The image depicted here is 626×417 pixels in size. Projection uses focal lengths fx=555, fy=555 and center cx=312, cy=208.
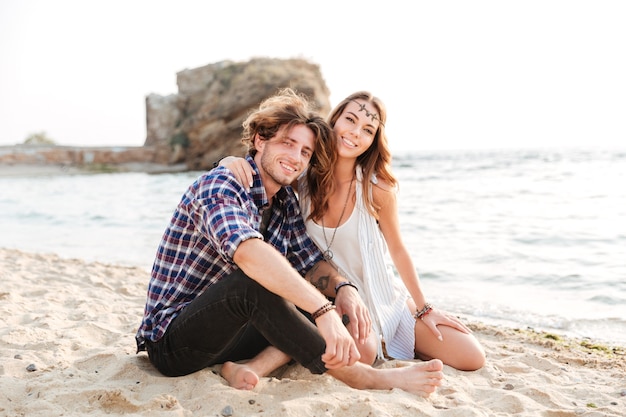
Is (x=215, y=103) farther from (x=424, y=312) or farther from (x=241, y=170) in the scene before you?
(x=241, y=170)

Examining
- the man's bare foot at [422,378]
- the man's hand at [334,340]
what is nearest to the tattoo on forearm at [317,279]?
the man's bare foot at [422,378]

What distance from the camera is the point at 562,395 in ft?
9.76

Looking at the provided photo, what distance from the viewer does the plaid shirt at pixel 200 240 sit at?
7.91 ft

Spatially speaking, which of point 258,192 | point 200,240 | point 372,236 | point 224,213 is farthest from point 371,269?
point 224,213

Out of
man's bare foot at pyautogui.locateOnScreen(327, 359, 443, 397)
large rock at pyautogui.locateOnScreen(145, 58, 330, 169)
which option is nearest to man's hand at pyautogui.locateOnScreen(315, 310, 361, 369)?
man's bare foot at pyautogui.locateOnScreen(327, 359, 443, 397)

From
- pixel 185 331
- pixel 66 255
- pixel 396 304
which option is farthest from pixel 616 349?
pixel 66 255

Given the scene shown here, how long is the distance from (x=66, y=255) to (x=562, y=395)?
6912 mm

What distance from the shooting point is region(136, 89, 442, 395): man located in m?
2.36

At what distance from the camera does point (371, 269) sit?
3545 millimetres

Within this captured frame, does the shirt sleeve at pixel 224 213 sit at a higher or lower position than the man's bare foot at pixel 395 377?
higher

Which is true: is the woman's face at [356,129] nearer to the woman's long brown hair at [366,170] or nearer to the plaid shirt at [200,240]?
the woman's long brown hair at [366,170]

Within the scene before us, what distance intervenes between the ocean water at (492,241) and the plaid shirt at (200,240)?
315cm

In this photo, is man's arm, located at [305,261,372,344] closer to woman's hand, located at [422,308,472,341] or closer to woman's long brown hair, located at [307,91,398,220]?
woman's long brown hair, located at [307,91,398,220]

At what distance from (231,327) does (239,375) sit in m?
0.31
